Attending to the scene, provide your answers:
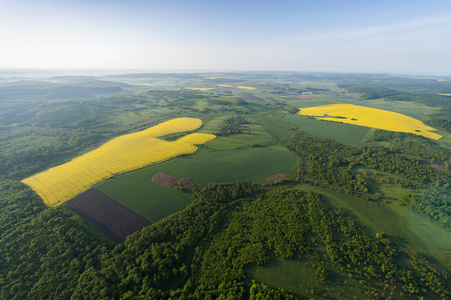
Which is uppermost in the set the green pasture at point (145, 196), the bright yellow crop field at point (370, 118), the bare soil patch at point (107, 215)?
the bright yellow crop field at point (370, 118)

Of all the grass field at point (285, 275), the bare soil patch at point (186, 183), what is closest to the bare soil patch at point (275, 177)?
the bare soil patch at point (186, 183)

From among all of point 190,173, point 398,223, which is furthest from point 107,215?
point 398,223

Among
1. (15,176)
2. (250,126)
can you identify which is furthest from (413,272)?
(15,176)

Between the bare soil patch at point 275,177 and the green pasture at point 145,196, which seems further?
the bare soil patch at point 275,177

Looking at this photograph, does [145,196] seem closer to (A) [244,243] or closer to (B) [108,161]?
(B) [108,161]

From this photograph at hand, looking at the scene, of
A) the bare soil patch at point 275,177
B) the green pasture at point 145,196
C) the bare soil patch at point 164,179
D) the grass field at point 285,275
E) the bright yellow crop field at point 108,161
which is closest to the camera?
the grass field at point 285,275

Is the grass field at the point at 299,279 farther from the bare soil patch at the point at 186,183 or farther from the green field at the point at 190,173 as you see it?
the bare soil patch at the point at 186,183

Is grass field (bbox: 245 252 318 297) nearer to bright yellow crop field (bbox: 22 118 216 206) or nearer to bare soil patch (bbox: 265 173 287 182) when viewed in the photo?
bare soil patch (bbox: 265 173 287 182)
